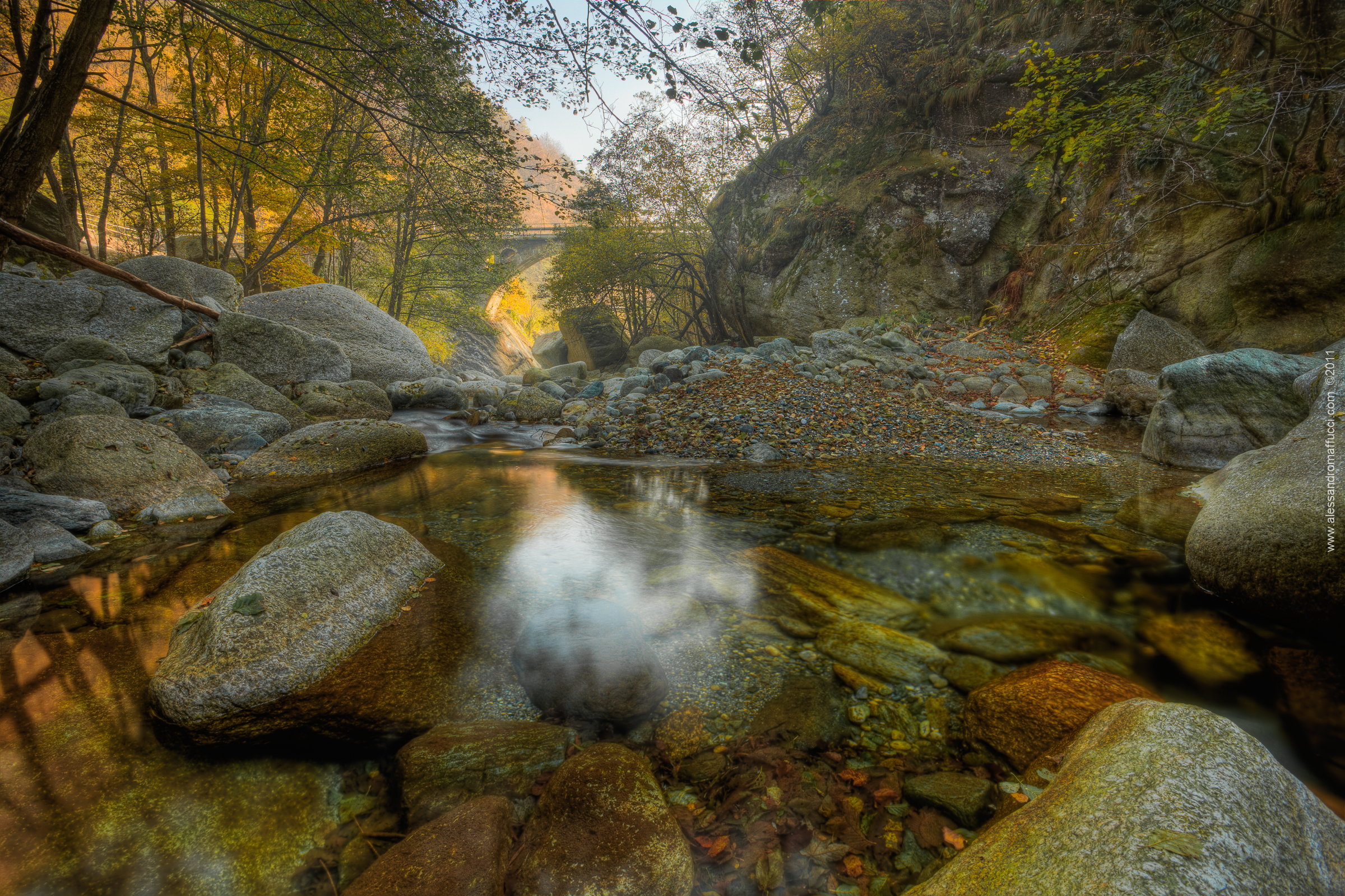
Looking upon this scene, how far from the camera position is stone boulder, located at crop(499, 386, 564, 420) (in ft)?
31.9

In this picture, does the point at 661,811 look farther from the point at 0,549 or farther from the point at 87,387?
the point at 87,387

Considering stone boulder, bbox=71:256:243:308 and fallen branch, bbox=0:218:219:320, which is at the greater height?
stone boulder, bbox=71:256:243:308

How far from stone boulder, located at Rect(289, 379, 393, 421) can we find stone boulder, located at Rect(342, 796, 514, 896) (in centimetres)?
759

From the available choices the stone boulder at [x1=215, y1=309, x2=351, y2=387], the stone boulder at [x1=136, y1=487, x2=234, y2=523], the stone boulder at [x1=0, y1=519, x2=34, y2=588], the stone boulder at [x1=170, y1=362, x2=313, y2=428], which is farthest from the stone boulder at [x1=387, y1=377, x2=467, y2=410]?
the stone boulder at [x1=0, y1=519, x2=34, y2=588]

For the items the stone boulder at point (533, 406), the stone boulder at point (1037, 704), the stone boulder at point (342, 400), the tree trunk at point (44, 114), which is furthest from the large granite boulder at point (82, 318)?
the stone boulder at point (1037, 704)

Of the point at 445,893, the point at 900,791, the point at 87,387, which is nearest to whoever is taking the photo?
the point at 445,893

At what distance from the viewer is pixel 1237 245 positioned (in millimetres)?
7934

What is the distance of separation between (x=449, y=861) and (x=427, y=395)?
377 inches

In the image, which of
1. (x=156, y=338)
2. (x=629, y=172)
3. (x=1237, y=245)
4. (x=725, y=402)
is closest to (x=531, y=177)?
(x=725, y=402)

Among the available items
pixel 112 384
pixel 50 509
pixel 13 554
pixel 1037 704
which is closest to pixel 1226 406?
pixel 1037 704

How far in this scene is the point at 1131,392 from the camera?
24.4 ft

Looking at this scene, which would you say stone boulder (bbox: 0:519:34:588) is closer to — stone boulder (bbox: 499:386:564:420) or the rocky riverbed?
the rocky riverbed

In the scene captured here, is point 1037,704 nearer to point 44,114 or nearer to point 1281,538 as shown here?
point 1281,538

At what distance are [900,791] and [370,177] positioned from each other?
13640 mm
